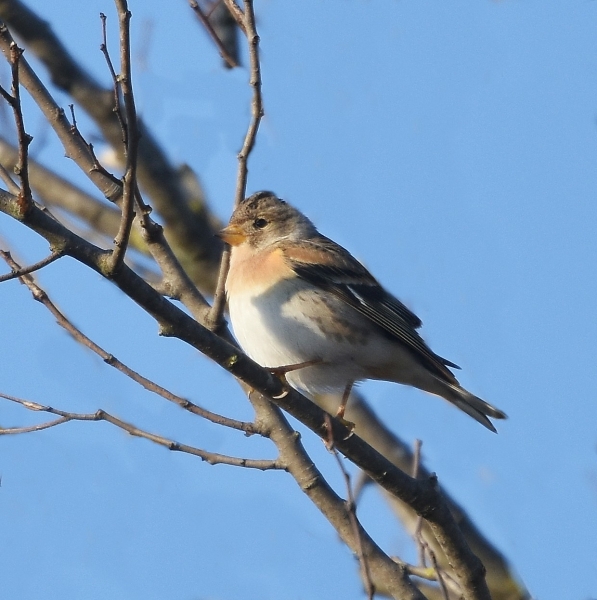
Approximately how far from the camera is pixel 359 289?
7023 mm

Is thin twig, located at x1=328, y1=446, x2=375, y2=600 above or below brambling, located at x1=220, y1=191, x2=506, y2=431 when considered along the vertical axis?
below

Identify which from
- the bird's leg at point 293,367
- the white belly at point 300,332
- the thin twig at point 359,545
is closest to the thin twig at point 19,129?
the thin twig at point 359,545

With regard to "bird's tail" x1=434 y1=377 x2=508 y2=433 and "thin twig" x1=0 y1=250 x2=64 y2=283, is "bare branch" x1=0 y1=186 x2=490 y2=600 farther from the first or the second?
"bird's tail" x1=434 y1=377 x2=508 y2=433

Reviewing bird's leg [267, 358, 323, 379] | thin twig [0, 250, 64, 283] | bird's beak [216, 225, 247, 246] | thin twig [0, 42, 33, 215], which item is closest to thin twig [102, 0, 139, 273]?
thin twig [0, 250, 64, 283]

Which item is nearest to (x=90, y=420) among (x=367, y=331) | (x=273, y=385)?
(x=273, y=385)

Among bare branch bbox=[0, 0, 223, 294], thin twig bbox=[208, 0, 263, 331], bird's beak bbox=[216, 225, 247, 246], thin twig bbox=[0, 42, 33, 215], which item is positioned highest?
bare branch bbox=[0, 0, 223, 294]

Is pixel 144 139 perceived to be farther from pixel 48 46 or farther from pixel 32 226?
pixel 32 226

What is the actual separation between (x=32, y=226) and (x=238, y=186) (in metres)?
1.55

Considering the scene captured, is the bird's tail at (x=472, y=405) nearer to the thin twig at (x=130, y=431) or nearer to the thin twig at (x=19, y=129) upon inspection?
the thin twig at (x=130, y=431)

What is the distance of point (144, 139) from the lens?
8250 mm

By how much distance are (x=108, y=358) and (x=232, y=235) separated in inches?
114

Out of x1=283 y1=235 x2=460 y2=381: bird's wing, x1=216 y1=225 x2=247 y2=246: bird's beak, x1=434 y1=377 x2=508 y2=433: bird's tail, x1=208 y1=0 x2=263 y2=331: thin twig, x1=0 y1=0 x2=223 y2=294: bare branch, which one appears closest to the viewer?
x1=208 y1=0 x2=263 y2=331: thin twig

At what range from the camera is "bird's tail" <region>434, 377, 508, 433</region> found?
6.47 m

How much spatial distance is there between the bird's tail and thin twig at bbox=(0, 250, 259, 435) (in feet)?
7.38
